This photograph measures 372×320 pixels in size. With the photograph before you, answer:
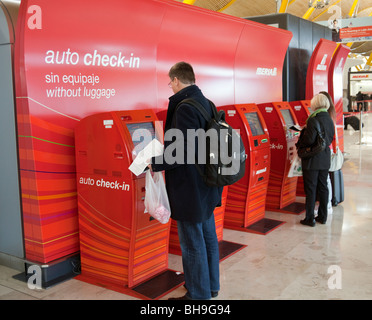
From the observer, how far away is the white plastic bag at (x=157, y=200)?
2869 millimetres

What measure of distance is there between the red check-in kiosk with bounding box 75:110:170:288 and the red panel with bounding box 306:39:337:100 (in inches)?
170

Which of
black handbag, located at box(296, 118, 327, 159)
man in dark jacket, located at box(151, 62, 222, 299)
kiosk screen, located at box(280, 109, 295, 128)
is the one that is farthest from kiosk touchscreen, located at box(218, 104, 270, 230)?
man in dark jacket, located at box(151, 62, 222, 299)

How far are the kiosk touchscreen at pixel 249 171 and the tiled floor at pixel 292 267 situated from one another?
247 mm

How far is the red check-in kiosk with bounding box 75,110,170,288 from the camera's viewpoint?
306 cm

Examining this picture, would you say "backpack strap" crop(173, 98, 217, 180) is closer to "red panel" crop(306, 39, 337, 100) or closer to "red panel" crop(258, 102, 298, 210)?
"red panel" crop(258, 102, 298, 210)

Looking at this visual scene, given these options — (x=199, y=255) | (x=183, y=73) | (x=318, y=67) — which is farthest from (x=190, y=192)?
(x=318, y=67)

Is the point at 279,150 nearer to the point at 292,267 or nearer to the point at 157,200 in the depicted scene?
the point at 292,267

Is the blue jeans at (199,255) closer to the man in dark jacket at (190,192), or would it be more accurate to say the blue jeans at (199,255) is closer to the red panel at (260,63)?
the man in dark jacket at (190,192)

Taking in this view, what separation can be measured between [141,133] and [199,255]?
1023 mm

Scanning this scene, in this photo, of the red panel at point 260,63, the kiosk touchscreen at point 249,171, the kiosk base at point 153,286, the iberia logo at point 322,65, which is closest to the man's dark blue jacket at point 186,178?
the kiosk base at point 153,286

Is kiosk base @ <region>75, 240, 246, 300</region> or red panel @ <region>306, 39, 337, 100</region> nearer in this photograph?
kiosk base @ <region>75, 240, 246, 300</region>

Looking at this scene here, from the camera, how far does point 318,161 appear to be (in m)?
4.64
